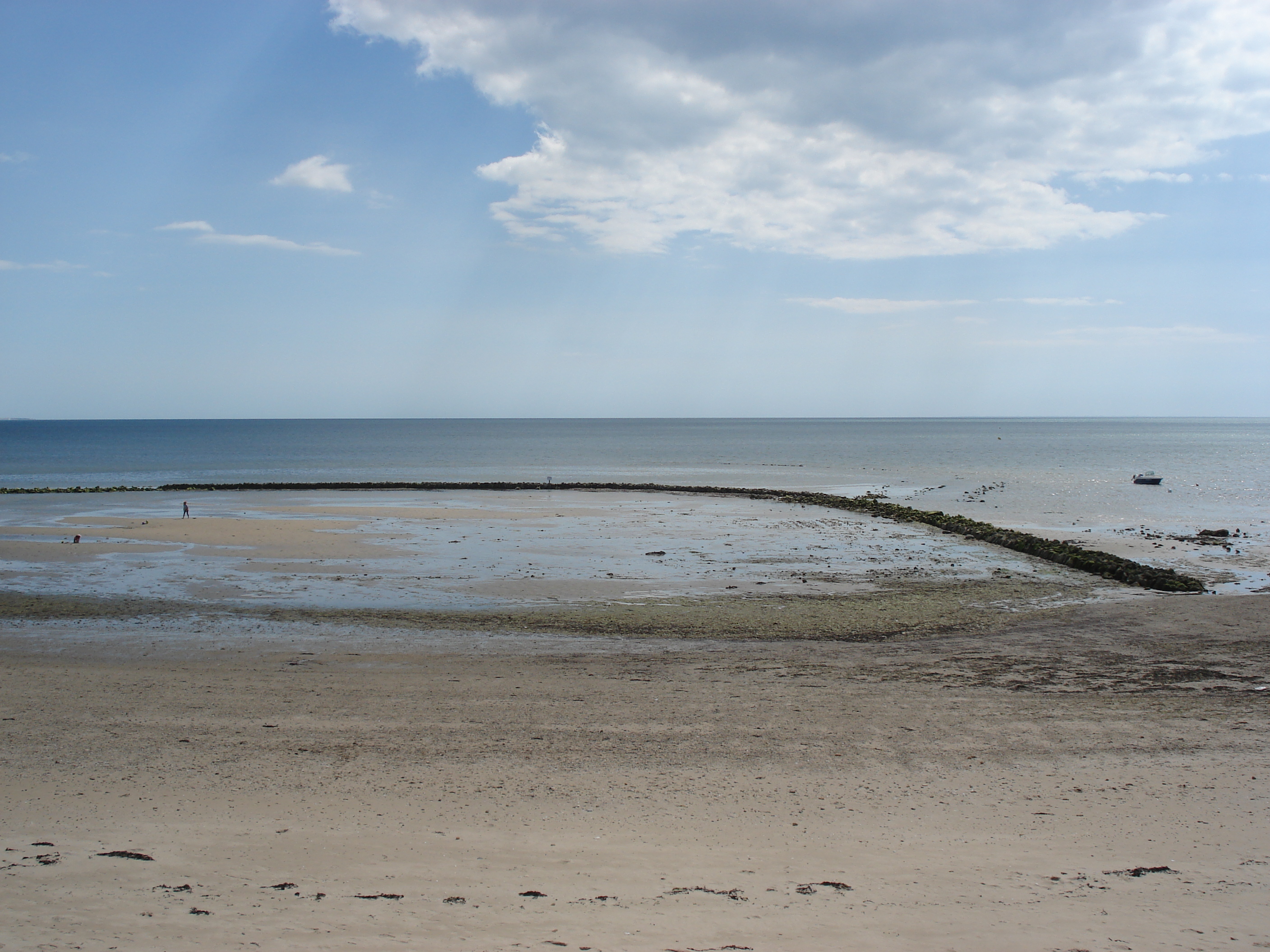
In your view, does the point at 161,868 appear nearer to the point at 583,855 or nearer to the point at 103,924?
the point at 103,924

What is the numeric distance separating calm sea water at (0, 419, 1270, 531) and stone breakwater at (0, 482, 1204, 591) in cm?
460

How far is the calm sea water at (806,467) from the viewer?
4644 cm

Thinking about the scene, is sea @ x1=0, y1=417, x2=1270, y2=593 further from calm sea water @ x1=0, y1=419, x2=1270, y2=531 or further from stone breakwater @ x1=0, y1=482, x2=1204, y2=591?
stone breakwater @ x1=0, y1=482, x2=1204, y2=591

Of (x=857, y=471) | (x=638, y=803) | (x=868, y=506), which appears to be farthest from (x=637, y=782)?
(x=857, y=471)

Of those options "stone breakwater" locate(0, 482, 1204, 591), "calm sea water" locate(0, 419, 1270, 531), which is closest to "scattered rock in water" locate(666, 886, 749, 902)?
"stone breakwater" locate(0, 482, 1204, 591)

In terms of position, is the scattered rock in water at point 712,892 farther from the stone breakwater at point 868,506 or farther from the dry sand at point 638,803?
the stone breakwater at point 868,506

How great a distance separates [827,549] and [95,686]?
72.6 feet

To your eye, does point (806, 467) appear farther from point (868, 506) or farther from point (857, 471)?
point (868, 506)

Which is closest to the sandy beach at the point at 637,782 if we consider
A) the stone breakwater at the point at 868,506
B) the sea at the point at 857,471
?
the stone breakwater at the point at 868,506

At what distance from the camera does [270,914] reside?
5719mm

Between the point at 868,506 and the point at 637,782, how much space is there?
1444 inches

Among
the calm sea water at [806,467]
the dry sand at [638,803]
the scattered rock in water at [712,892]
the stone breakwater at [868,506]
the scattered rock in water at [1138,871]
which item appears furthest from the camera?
the calm sea water at [806,467]

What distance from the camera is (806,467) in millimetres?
84062

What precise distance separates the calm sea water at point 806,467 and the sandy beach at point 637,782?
28.2 metres
